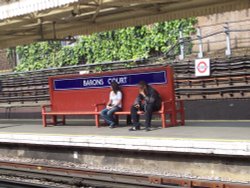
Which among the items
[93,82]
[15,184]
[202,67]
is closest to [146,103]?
[93,82]

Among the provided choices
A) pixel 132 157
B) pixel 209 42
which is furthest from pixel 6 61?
pixel 132 157

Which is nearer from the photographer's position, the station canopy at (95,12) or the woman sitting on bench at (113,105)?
the station canopy at (95,12)

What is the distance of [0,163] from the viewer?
12625 mm

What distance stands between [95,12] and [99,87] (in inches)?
89.6

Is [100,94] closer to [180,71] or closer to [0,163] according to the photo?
[0,163]

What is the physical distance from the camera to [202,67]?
18250mm

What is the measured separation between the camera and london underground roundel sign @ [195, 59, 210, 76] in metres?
18.0

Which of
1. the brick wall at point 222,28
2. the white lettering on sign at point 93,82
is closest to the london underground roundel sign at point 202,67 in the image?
the brick wall at point 222,28

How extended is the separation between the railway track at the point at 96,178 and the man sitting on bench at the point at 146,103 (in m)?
2.33

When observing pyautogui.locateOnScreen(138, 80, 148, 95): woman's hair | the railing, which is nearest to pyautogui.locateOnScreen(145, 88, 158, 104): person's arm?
pyautogui.locateOnScreen(138, 80, 148, 95): woman's hair

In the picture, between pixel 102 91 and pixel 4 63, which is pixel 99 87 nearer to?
pixel 102 91

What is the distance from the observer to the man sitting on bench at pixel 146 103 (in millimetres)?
12102

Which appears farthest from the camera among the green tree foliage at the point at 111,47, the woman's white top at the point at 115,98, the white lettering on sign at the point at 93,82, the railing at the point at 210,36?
the green tree foliage at the point at 111,47

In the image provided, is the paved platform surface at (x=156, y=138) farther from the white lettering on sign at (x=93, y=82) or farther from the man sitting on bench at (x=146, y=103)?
the white lettering on sign at (x=93, y=82)
